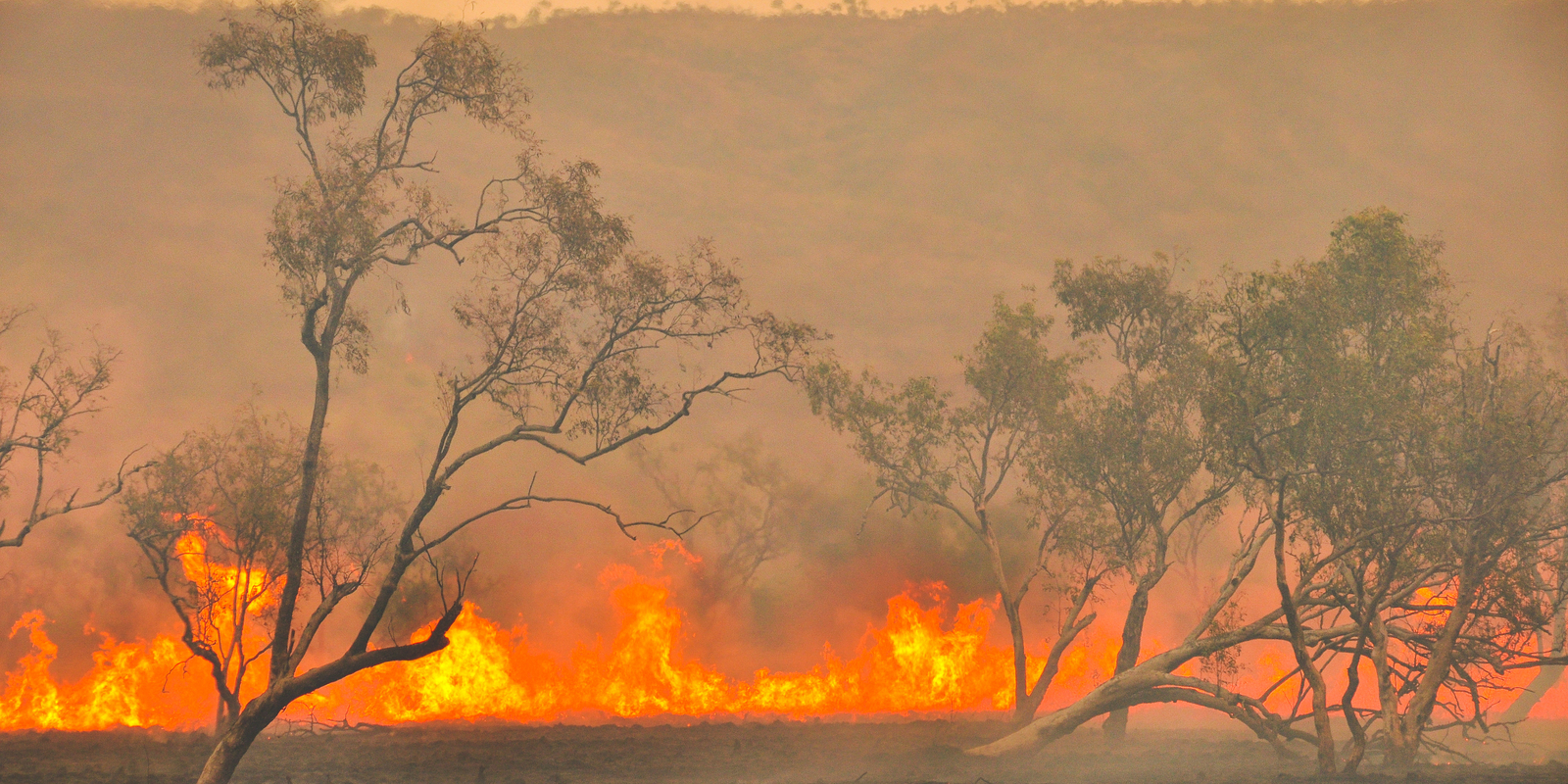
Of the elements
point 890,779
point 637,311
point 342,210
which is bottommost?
point 890,779

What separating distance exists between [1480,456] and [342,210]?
2742 cm

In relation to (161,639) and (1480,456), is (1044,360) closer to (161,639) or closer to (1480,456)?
(1480,456)

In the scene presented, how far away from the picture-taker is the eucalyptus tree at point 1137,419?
34719 millimetres

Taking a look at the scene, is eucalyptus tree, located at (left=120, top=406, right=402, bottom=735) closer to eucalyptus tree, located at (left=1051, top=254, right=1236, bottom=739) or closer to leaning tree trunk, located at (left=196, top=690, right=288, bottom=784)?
leaning tree trunk, located at (left=196, top=690, right=288, bottom=784)

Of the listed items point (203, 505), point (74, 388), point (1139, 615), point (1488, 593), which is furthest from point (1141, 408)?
point (74, 388)

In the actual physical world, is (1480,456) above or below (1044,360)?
below

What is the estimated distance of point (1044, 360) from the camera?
38188mm

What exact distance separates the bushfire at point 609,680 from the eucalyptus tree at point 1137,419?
9.07 meters

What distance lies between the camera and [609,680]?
50.8m

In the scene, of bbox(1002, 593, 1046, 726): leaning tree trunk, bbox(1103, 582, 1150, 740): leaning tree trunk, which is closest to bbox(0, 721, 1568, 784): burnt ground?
bbox(1002, 593, 1046, 726): leaning tree trunk

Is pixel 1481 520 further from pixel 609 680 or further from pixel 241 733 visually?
pixel 609 680

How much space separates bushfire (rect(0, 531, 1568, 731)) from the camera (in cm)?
4153

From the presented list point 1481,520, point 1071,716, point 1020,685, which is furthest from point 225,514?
→ point 1481,520

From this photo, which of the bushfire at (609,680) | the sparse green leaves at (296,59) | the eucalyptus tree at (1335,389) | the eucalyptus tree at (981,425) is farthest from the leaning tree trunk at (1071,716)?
the sparse green leaves at (296,59)
